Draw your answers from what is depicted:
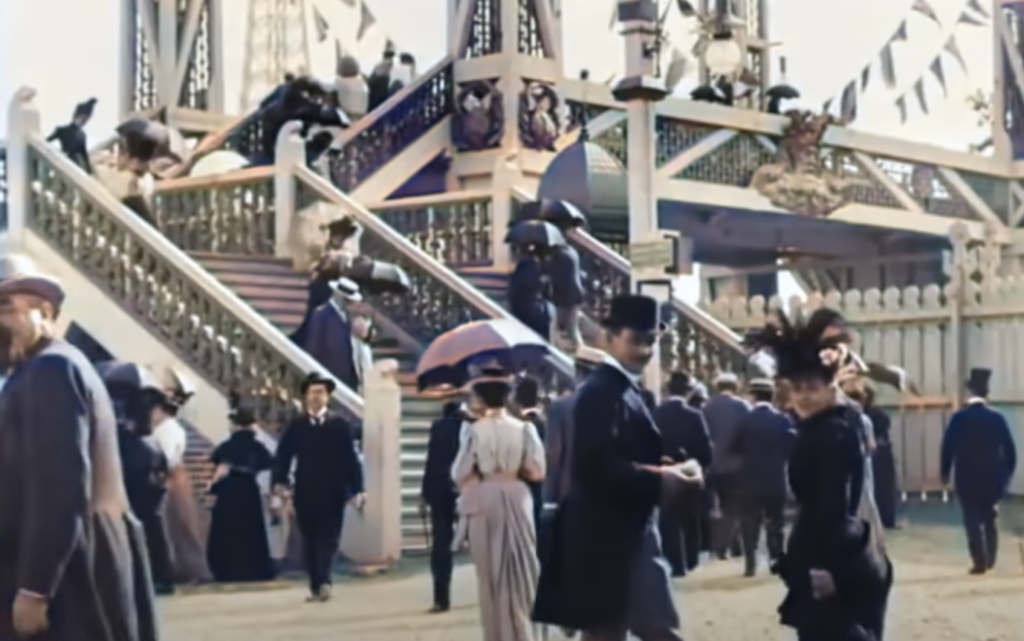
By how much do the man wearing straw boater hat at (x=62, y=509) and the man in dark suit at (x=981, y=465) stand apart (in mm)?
4036

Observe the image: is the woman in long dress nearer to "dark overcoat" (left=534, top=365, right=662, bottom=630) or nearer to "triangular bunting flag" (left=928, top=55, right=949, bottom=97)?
"dark overcoat" (left=534, top=365, right=662, bottom=630)

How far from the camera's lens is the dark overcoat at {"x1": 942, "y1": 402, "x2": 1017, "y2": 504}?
823cm

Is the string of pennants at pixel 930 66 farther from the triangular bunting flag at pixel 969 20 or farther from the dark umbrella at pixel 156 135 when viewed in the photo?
the dark umbrella at pixel 156 135

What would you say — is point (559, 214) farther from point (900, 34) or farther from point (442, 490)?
point (900, 34)

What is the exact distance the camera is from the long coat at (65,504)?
486cm

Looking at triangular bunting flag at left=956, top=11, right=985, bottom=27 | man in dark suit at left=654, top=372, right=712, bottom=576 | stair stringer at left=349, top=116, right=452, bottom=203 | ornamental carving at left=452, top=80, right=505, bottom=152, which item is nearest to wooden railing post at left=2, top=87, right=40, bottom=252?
stair stringer at left=349, top=116, right=452, bottom=203

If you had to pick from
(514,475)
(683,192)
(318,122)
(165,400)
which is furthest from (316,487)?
(683,192)

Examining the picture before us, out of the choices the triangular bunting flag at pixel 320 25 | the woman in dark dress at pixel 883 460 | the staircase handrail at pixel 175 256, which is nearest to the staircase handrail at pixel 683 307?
the woman in dark dress at pixel 883 460

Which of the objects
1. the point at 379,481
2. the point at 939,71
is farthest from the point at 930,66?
the point at 379,481

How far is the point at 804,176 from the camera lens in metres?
13.0

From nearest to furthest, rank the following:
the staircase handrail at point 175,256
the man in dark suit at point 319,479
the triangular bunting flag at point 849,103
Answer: the man in dark suit at point 319,479
the staircase handrail at point 175,256
the triangular bunting flag at point 849,103

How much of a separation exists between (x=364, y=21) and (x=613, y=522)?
4.18 meters

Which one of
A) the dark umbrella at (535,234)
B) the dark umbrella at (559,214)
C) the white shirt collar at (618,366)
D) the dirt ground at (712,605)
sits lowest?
the dirt ground at (712,605)

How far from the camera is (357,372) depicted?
8523 millimetres
